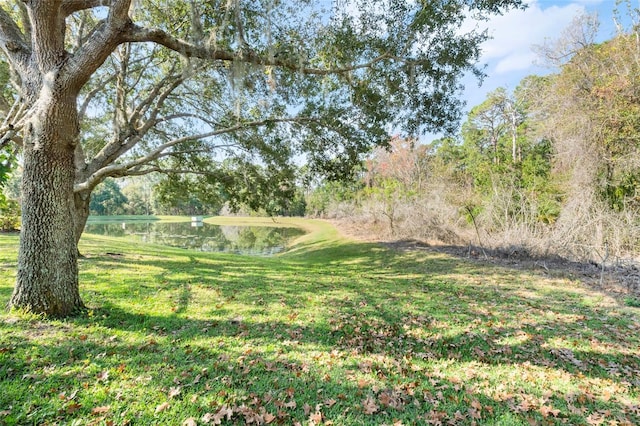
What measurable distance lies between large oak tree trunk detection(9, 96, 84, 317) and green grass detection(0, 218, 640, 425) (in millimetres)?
322

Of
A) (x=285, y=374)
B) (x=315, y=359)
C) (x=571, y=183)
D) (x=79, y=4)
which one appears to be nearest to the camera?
(x=285, y=374)

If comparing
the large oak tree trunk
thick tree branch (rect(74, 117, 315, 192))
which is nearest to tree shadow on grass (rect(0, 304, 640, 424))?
the large oak tree trunk

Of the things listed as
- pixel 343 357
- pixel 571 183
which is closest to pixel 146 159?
pixel 343 357

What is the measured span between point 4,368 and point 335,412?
132 inches

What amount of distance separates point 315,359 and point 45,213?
4090 mm

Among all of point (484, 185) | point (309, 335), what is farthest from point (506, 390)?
point (484, 185)

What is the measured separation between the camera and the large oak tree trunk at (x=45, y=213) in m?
3.89

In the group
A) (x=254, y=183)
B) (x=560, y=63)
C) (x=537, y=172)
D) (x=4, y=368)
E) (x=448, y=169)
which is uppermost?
(x=560, y=63)

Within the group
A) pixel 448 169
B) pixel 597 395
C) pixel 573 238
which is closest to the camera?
pixel 597 395

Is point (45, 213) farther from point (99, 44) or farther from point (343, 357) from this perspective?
point (343, 357)

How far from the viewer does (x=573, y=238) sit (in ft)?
34.0

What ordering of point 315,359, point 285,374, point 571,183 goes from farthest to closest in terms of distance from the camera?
point 571,183 → point 315,359 → point 285,374

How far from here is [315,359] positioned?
3846mm

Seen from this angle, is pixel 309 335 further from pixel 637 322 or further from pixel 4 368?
pixel 637 322
